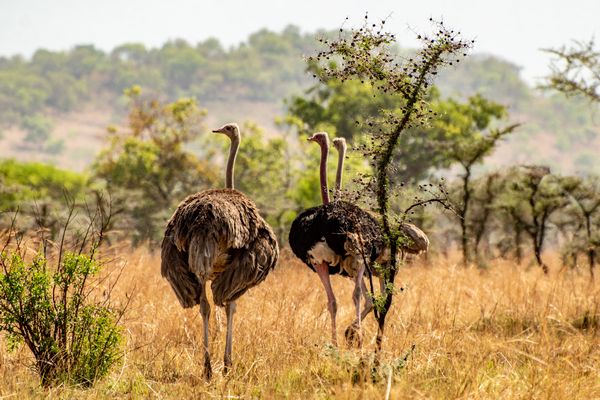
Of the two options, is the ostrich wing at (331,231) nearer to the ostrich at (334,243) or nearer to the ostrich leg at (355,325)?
the ostrich at (334,243)

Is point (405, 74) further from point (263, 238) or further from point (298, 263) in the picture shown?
point (298, 263)

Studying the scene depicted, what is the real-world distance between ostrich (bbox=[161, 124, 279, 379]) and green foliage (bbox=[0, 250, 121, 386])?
0.49 metres

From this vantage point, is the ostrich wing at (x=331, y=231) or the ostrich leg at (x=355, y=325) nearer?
the ostrich leg at (x=355, y=325)

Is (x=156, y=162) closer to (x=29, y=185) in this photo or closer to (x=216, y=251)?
(x=29, y=185)

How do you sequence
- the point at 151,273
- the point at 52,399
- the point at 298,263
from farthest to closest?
the point at 298,263, the point at 151,273, the point at 52,399

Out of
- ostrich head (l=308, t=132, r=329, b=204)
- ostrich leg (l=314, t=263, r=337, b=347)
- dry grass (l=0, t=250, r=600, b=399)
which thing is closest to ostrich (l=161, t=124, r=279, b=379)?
dry grass (l=0, t=250, r=600, b=399)

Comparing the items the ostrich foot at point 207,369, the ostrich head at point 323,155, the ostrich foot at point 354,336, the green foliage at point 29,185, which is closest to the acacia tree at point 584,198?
the ostrich head at point 323,155

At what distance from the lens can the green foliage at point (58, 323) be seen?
5051 mm

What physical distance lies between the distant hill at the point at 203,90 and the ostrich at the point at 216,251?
9296cm

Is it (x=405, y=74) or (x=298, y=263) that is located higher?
(x=405, y=74)

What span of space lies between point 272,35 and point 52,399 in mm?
126731

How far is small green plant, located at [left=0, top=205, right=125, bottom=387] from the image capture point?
505cm

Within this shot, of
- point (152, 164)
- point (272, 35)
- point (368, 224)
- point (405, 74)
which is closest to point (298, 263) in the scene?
point (368, 224)

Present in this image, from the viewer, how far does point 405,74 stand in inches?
193
